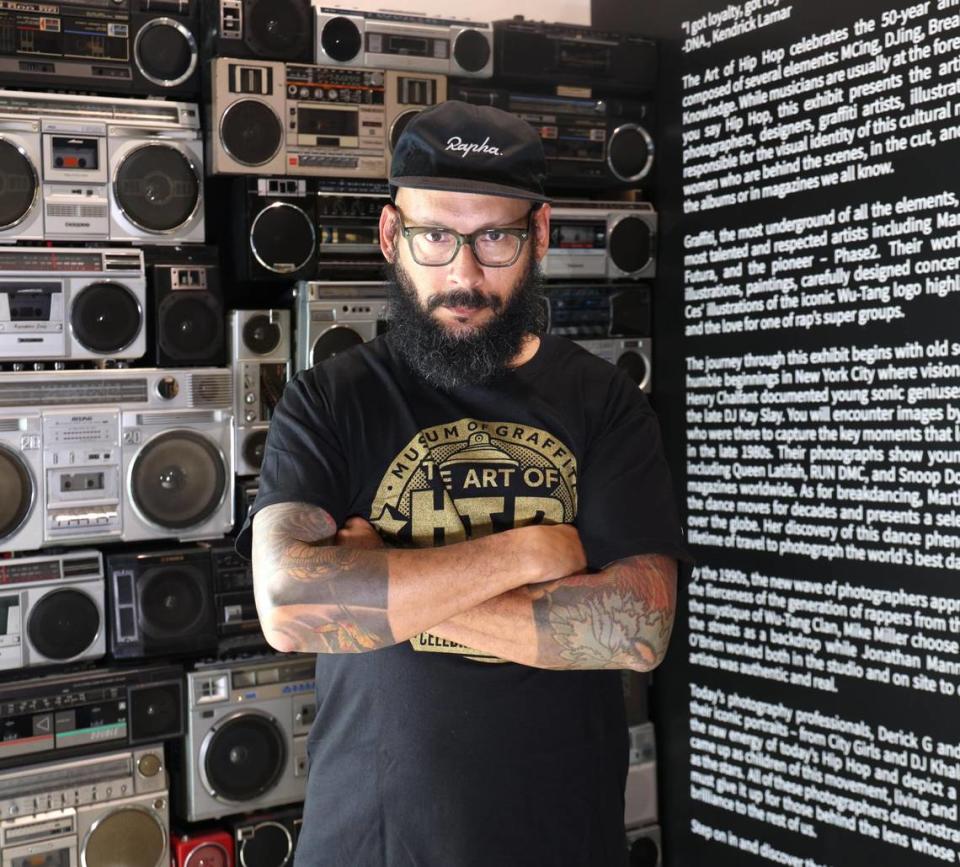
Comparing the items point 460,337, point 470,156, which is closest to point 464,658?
point 460,337

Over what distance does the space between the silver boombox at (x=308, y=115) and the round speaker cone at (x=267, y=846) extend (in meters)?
1.73

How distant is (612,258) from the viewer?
148 inches

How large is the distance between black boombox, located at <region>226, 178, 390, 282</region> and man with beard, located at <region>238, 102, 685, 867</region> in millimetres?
1714

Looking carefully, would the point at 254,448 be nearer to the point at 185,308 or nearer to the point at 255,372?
the point at 255,372

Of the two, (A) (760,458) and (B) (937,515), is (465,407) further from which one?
(A) (760,458)

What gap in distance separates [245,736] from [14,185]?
1501mm

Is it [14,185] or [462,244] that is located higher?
[14,185]

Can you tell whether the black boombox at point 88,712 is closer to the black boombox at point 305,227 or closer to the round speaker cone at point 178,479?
the round speaker cone at point 178,479

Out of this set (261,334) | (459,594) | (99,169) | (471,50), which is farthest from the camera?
(471,50)

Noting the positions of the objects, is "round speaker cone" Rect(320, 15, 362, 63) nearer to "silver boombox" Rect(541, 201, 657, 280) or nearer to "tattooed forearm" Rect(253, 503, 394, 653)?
"silver boombox" Rect(541, 201, 657, 280)

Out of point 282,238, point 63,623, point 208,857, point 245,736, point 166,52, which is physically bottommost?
point 208,857

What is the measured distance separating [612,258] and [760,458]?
2.60ft

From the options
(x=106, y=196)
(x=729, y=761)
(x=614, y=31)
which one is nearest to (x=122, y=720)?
(x=106, y=196)

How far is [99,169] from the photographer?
3123 mm
